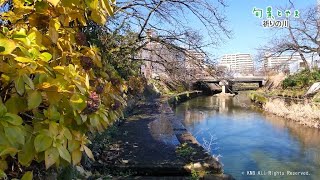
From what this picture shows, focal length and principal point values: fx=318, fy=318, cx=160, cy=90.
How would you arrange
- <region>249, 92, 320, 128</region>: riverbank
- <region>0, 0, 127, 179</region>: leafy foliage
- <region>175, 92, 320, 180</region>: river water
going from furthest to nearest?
<region>249, 92, 320, 128</region>: riverbank → <region>175, 92, 320, 180</region>: river water → <region>0, 0, 127, 179</region>: leafy foliage

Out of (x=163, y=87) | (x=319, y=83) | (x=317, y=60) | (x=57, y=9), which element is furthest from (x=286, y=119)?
(x=57, y=9)

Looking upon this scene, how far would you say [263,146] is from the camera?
940cm

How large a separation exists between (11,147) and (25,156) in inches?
5.8

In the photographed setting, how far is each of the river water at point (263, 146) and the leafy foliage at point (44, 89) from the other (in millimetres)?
5502

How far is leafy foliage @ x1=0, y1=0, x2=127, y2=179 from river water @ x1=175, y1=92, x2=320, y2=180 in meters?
5.50

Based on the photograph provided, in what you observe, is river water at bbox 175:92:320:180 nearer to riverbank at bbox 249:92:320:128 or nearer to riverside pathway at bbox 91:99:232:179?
riverbank at bbox 249:92:320:128

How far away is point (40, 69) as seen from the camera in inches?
45.9

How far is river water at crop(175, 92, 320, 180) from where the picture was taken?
6.93 metres

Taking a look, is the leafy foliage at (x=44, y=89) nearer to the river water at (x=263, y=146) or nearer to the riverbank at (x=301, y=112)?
the river water at (x=263, y=146)

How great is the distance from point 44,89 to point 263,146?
9.09 metres

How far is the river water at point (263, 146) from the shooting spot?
6926mm

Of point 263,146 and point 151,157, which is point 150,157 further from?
point 263,146

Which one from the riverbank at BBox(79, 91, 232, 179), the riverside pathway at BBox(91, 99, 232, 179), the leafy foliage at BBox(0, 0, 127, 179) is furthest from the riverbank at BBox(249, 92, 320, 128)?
the leafy foliage at BBox(0, 0, 127, 179)

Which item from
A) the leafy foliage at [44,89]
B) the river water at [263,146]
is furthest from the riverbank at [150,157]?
the leafy foliage at [44,89]
